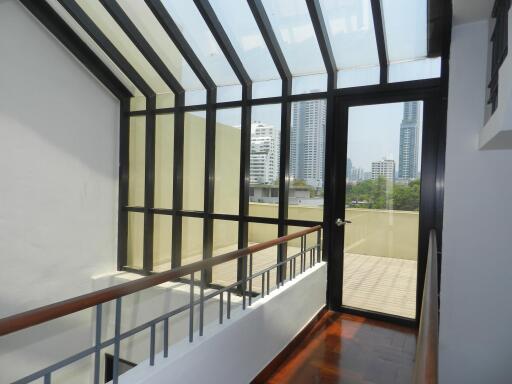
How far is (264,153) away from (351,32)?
1.55m

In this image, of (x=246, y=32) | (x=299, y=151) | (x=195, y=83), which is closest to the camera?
(x=246, y=32)

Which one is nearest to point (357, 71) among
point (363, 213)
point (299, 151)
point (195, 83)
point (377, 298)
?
point (299, 151)

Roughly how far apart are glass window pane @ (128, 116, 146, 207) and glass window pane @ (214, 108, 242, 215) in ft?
4.06

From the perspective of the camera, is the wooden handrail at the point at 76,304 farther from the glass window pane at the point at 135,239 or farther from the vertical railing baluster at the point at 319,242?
the glass window pane at the point at 135,239

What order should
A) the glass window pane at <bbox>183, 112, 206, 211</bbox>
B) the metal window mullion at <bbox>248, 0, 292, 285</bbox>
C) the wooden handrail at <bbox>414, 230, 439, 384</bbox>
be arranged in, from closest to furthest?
the wooden handrail at <bbox>414, 230, 439, 384</bbox>, the metal window mullion at <bbox>248, 0, 292, 285</bbox>, the glass window pane at <bbox>183, 112, 206, 211</bbox>

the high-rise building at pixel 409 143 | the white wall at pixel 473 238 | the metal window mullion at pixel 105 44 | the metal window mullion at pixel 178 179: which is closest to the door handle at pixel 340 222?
the high-rise building at pixel 409 143

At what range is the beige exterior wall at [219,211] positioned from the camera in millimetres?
3547

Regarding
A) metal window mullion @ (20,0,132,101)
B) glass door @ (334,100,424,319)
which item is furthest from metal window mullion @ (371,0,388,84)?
metal window mullion @ (20,0,132,101)

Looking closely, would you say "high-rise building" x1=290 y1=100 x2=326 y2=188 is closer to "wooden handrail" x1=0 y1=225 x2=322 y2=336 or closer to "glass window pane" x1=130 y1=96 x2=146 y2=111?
"wooden handrail" x1=0 y1=225 x2=322 y2=336

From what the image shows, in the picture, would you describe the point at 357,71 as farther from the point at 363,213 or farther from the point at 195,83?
the point at 195,83

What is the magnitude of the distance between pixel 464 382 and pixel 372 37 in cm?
311

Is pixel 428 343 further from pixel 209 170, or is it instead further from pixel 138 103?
pixel 138 103

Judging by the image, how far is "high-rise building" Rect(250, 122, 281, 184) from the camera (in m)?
4.04

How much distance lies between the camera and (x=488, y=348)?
9.43ft
